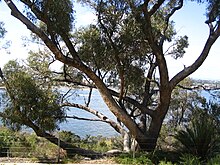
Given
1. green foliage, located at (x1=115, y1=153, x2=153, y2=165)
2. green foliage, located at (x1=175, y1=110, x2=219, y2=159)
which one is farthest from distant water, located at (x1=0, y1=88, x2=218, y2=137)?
green foliage, located at (x1=175, y1=110, x2=219, y2=159)

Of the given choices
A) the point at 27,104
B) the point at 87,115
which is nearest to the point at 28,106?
the point at 27,104

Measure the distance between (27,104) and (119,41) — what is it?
3.02 metres

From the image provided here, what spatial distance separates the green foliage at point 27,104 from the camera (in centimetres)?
877

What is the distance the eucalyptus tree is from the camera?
8.18m

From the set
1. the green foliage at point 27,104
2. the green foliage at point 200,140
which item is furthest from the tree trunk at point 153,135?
the green foliage at point 27,104

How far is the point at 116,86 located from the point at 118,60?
262 cm

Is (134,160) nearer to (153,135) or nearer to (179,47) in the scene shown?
(153,135)

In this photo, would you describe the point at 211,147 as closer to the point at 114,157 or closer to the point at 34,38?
the point at 114,157

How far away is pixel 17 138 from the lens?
1053cm

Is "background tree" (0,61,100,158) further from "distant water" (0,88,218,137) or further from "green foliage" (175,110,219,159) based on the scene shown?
"green foliage" (175,110,219,159)

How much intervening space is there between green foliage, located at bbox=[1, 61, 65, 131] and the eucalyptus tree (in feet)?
4.00

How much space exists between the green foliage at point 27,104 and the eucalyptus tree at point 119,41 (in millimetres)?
1219

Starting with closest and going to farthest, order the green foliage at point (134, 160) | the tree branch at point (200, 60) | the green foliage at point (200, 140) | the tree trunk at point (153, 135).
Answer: the green foliage at point (134, 160)
the green foliage at point (200, 140)
the tree branch at point (200, 60)
the tree trunk at point (153, 135)

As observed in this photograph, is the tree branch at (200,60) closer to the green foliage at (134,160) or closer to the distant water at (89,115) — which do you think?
the green foliage at (134,160)
